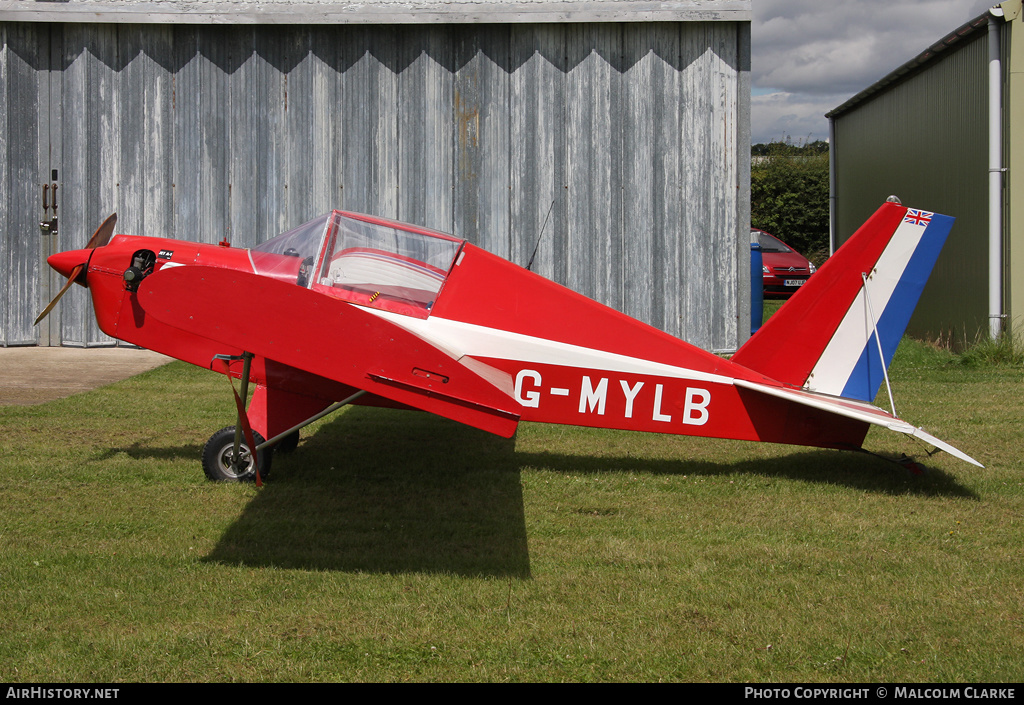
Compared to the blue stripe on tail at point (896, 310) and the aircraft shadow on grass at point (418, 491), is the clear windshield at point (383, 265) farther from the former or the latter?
the blue stripe on tail at point (896, 310)

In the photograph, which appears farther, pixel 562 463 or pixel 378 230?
pixel 562 463

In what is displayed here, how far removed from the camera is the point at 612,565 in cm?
451

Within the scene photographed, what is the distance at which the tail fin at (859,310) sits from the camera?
5.79 metres

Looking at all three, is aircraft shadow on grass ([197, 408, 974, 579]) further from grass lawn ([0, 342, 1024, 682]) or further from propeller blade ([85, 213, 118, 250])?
propeller blade ([85, 213, 118, 250])

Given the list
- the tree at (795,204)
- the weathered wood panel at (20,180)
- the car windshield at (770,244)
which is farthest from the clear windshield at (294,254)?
the tree at (795,204)

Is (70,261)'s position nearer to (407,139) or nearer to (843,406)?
(843,406)

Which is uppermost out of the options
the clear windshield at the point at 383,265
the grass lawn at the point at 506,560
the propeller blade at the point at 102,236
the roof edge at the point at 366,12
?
the roof edge at the point at 366,12

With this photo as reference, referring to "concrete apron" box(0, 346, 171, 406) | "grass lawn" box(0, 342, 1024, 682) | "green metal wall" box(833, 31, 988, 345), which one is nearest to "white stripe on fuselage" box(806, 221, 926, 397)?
"grass lawn" box(0, 342, 1024, 682)

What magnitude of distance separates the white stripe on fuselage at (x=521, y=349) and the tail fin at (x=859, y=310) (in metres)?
0.70

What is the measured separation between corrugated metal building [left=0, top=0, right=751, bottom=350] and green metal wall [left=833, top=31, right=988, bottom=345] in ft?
10.4

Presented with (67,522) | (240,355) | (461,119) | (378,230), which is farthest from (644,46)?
(67,522)

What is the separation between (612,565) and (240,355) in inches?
117
